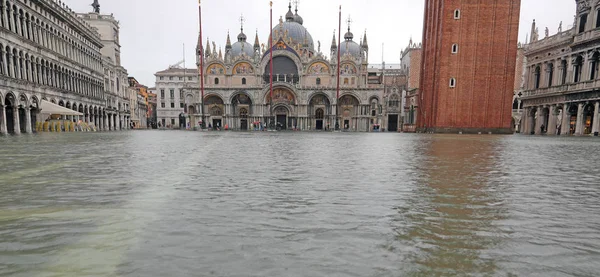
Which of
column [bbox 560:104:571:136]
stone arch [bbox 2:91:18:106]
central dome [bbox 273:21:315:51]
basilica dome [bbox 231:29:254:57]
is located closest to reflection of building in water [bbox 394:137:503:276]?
stone arch [bbox 2:91:18:106]

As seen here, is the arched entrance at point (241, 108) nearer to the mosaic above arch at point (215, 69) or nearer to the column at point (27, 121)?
the mosaic above arch at point (215, 69)

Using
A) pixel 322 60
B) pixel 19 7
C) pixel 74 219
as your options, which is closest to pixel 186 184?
pixel 74 219

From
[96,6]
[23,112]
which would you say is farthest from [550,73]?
[96,6]

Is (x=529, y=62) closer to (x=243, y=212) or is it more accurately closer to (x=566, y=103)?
(x=566, y=103)

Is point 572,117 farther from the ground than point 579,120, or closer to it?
farther from the ground

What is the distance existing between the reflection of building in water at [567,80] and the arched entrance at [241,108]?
129ft

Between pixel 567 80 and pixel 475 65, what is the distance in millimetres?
9291

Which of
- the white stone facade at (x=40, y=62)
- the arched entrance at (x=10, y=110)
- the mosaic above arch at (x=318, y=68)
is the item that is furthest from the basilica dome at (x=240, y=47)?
the arched entrance at (x=10, y=110)

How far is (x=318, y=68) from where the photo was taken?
5481cm

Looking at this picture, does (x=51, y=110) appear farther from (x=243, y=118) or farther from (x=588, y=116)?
(x=588, y=116)

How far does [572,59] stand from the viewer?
107 feet

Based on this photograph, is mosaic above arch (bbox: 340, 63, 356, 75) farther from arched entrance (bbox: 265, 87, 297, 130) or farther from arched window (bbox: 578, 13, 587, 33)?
arched window (bbox: 578, 13, 587, 33)

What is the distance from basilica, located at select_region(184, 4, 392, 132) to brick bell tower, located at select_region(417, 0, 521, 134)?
64.9ft

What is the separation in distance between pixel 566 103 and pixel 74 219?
41.8 m
